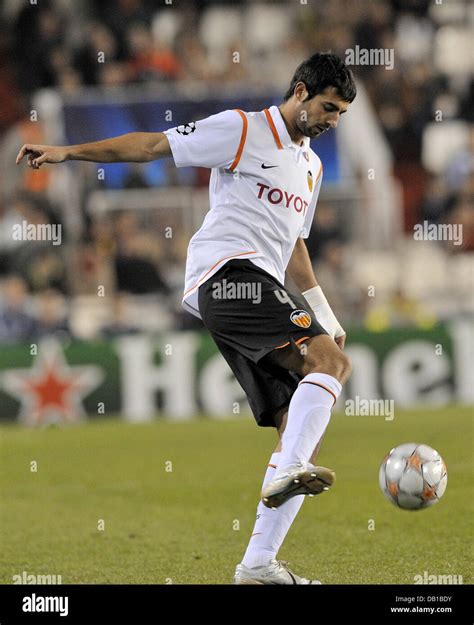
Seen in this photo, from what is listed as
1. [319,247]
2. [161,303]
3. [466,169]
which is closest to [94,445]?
[161,303]

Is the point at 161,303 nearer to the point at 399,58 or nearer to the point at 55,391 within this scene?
the point at 55,391

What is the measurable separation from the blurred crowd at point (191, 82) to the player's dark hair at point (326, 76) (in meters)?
9.44

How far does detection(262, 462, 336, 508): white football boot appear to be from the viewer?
207 inches

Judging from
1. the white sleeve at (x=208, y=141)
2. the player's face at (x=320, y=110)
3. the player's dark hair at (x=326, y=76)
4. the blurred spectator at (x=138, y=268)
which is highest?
the blurred spectator at (x=138, y=268)

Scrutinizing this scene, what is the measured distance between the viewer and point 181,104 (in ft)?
51.8

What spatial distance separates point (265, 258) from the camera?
5.99 metres

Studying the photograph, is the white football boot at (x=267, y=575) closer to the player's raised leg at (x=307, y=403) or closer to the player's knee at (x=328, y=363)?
the player's raised leg at (x=307, y=403)
